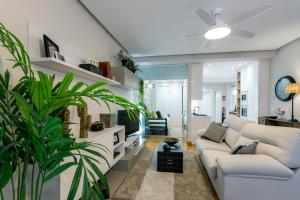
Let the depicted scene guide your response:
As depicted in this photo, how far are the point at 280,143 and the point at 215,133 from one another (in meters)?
1.37

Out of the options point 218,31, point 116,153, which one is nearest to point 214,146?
point 116,153

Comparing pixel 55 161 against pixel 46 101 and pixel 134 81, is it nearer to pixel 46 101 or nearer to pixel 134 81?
pixel 46 101

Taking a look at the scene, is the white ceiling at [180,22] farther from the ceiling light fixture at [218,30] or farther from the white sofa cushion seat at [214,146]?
the white sofa cushion seat at [214,146]

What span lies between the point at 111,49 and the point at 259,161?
10.3 feet

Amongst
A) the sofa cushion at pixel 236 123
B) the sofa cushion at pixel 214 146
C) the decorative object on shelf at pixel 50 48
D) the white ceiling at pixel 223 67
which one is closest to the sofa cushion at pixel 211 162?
the sofa cushion at pixel 214 146

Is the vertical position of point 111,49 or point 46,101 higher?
point 111,49

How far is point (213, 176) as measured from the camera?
7.04 ft

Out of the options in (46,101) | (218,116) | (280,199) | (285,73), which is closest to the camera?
(46,101)

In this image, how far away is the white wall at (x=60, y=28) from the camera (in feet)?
4.62

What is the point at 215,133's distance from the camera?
10.9 ft

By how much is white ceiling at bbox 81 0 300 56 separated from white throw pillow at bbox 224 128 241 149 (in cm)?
197

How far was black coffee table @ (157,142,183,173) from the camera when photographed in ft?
9.09

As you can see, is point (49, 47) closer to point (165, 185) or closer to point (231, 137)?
point (165, 185)

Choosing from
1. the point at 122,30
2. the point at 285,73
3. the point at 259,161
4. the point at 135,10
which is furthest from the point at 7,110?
the point at 285,73
